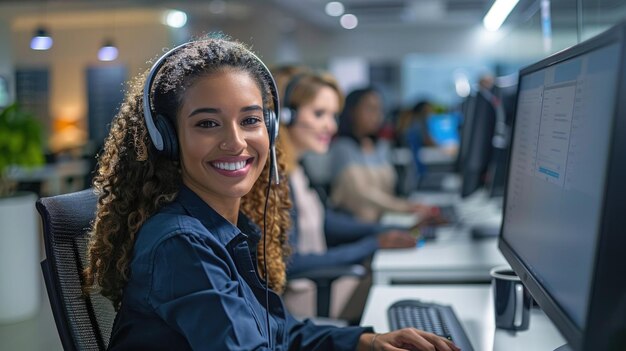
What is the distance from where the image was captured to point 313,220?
2.86 meters

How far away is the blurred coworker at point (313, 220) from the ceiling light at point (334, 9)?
732 centimetres

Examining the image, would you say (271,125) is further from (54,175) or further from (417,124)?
(417,124)

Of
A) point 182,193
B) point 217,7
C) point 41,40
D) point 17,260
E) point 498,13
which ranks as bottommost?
point 17,260

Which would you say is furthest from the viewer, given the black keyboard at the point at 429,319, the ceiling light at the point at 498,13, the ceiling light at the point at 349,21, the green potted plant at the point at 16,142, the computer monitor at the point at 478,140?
the ceiling light at the point at 349,21

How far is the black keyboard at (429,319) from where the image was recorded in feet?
4.78

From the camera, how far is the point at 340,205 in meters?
4.07

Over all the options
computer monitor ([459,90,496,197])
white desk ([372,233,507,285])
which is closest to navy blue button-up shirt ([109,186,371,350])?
white desk ([372,233,507,285])

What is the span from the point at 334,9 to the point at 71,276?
32.8 ft

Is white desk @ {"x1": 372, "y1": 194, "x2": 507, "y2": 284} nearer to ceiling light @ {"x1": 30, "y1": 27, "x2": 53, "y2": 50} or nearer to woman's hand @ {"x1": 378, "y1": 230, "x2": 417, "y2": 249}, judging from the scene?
woman's hand @ {"x1": 378, "y1": 230, "x2": 417, "y2": 249}

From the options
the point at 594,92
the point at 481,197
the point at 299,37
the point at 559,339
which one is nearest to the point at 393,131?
the point at 299,37

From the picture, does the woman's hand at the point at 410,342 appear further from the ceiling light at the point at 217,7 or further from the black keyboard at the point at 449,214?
the ceiling light at the point at 217,7

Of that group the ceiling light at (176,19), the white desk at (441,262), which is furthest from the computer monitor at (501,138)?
the ceiling light at (176,19)

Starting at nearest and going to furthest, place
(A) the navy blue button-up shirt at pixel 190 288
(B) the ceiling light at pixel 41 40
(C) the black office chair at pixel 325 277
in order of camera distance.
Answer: (A) the navy blue button-up shirt at pixel 190 288 < (C) the black office chair at pixel 325 277 < (B) the ceiling light at pixel 41 40

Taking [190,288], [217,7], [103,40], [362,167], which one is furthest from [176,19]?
[190,288]
